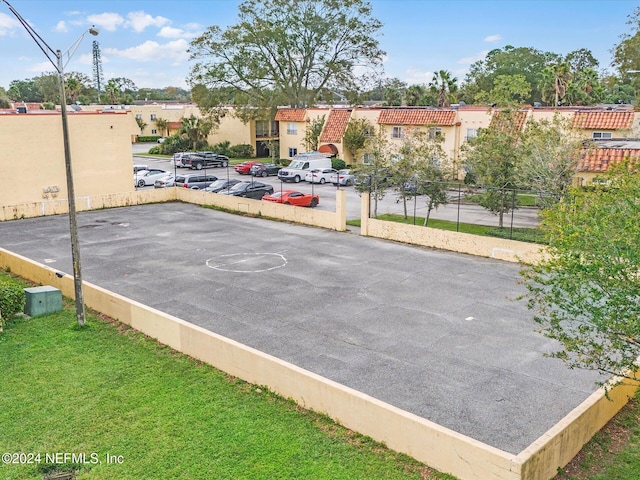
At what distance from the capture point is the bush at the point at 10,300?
18.6 metres

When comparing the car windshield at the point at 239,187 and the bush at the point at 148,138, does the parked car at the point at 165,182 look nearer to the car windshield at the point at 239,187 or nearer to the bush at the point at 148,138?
the car windshield at the point at 239,187

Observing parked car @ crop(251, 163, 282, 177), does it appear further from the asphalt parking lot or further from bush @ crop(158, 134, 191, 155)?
bush @ crop(158, 134, 191, 155)

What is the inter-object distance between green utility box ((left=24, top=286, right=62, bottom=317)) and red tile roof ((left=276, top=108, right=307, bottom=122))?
44314 millimetres

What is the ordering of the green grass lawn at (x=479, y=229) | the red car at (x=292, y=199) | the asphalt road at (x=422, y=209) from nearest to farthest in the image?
the green grass lawn at (x=479, y=229)
the asphalt road at (x=422, y=209)
the red car at (x=292, y=199)

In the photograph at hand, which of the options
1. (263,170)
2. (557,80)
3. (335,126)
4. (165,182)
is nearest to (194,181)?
(165,182)

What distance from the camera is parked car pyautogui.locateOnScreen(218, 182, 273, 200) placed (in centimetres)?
4053

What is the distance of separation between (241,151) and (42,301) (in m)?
52.1

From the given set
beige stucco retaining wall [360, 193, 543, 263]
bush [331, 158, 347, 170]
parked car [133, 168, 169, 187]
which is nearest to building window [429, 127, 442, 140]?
beige stucco retaining wall [360, 193, 543, 263]

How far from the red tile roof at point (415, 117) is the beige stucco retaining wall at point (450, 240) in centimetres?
2198

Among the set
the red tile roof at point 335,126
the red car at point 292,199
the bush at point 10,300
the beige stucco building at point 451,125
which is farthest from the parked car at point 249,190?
the bush at point 10,300

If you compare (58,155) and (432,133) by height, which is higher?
(432,133)

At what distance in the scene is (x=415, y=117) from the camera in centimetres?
5184

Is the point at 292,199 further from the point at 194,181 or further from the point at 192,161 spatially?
the point at 192,161

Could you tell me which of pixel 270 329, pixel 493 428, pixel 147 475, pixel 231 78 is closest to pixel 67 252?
pixel 270 329
